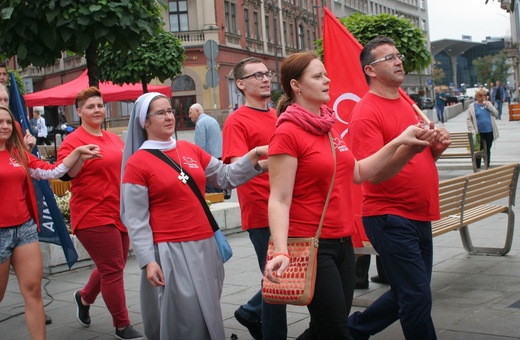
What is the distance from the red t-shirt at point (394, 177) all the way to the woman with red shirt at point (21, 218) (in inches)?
74.5

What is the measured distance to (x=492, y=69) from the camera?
111375mm

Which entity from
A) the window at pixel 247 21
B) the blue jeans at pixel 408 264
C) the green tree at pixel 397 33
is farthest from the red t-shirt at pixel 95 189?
the window at pixel 247 21

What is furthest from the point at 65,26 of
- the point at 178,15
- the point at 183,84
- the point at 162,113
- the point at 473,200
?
the point at 178,15

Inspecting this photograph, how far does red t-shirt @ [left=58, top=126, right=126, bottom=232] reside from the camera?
6.13 m

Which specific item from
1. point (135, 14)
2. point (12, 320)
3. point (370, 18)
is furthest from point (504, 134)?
point (12, 320)

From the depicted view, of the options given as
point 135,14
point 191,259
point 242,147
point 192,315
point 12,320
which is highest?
point 135,14

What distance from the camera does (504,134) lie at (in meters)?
29.8

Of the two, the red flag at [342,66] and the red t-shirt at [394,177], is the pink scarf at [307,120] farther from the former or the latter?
the red flag at [342,66]

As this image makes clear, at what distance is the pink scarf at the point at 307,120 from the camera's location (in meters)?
4.08

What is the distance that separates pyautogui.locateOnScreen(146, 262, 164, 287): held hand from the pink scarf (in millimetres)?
1017

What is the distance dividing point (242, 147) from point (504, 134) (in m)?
26.0

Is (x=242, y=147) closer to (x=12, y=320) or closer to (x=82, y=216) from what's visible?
(x=82, y=216)

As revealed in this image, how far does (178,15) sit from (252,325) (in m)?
50.3

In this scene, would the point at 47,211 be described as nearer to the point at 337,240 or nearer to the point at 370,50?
the point at 370,50
